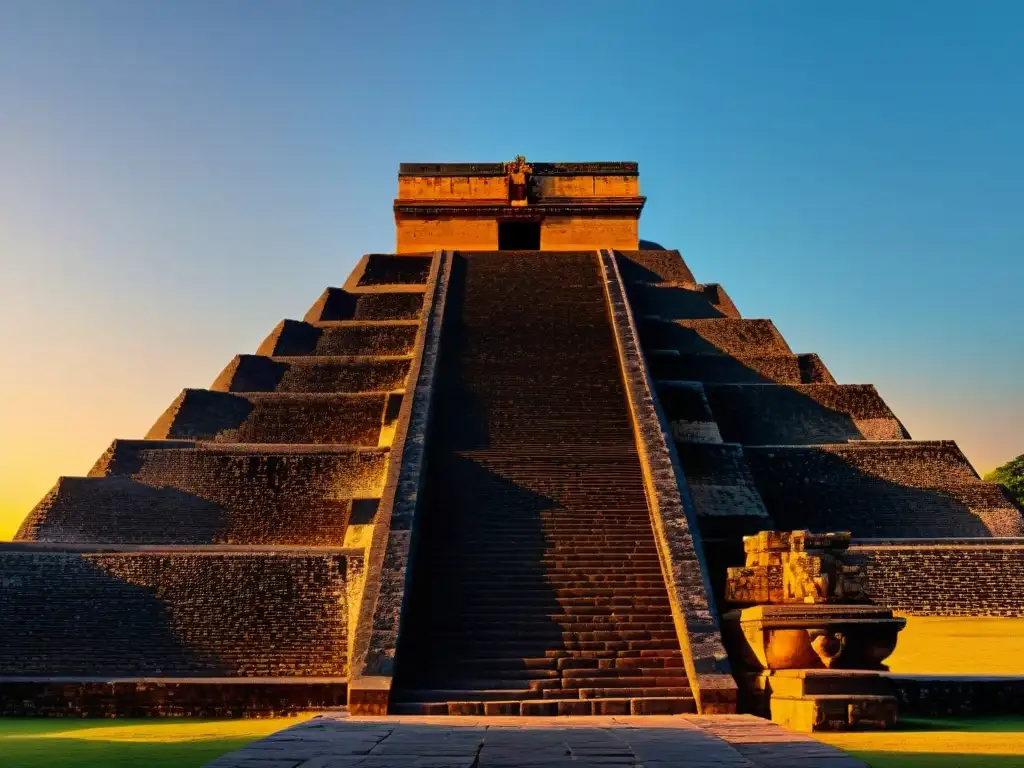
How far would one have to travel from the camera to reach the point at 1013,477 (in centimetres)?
2939

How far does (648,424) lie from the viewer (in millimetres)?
13898

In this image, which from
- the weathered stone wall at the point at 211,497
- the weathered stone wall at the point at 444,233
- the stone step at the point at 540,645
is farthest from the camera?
the weathered stone wall at the point at 444,233

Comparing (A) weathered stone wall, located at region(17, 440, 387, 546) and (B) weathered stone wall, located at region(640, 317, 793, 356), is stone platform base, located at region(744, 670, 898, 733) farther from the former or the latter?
(B) weathered stone wall, located at region(640, 317, 793, 356)

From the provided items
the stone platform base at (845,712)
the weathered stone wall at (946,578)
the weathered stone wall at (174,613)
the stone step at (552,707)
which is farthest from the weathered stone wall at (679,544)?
the weathered stone wall at (174,613)

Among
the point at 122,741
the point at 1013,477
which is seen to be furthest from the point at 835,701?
the point at 1013,477

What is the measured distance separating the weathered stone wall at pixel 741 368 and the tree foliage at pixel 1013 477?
1287 centimetres

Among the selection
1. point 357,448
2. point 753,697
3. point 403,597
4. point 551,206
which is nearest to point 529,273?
point 551,206

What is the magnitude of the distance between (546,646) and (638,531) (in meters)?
2.44

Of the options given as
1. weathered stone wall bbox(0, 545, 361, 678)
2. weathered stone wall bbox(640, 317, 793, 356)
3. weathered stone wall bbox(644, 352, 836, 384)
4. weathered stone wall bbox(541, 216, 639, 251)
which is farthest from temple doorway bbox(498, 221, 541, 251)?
weathered stone wall bbox(0, 545, 361, 678)

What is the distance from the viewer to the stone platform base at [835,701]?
7.54 m

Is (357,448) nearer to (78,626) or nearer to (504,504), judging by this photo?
(504,504)

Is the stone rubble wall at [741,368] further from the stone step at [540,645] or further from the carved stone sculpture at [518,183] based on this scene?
the stone step at [540,645]

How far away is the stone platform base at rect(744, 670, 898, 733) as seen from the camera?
7539 mm

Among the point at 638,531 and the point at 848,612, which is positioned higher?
the point at 638,531
